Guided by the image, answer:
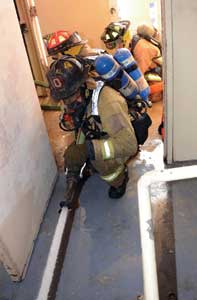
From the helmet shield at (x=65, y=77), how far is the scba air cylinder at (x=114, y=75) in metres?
0.23

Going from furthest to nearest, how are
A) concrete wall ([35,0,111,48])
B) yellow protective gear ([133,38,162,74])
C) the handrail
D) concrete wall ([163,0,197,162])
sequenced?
concrete wall ([35,0,111,48])
yellow protective gear ([133,38,162,74])
concrete wall ([163,0,197,162])
the handrail

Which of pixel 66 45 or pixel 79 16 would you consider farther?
pixel 79 16

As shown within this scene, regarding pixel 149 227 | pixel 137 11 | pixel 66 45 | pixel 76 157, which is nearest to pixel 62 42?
pixel 66 45

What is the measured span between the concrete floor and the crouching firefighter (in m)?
0.24

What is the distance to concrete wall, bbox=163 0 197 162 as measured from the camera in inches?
78.7

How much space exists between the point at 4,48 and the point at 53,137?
1.71 m

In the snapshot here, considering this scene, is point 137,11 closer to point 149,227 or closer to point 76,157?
point 76,157

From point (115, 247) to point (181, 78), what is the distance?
1.39 meters

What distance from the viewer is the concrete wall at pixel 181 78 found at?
2000 millimetres

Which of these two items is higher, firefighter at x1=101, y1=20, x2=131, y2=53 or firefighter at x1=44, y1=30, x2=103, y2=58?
firefighter at x1=44, y1=30, x2=103, y2=58

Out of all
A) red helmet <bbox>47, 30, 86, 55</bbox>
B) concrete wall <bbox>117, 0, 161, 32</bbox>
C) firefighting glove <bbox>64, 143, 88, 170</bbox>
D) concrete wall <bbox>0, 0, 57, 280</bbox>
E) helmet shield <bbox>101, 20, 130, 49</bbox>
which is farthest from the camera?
concrete wall <bbox>117, 0, 161, 32</bbox>

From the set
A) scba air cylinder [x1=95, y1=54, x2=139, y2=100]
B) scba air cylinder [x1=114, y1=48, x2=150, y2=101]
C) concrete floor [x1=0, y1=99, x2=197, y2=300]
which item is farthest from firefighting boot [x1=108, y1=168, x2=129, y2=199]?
scba air cylinder [x1=114, y1=48, x2=150, y2=101]

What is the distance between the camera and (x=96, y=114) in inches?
86.0

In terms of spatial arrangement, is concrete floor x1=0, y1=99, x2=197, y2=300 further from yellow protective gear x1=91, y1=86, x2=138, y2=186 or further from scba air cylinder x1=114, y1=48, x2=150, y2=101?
scba air cylinder x1=114, y1=48, x2=150, y2=101
